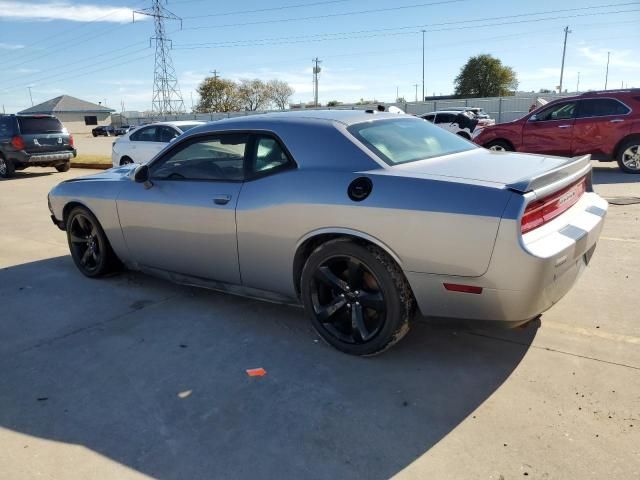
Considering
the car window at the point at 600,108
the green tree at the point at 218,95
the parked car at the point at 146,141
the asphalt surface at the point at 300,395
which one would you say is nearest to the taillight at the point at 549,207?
the asphalt surface at the point at 300,395

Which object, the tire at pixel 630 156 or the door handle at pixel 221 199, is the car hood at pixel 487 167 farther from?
the tire at pixel 630 156

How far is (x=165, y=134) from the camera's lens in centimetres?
1225

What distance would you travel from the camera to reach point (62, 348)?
3.78 m

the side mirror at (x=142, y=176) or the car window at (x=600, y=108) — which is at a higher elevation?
the car window at (x=600, y=108)

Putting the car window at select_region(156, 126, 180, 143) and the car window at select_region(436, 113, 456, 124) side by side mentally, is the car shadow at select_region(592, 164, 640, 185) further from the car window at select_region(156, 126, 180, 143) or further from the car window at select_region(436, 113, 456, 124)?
the car window at select_region(436, 113, 456, 124)

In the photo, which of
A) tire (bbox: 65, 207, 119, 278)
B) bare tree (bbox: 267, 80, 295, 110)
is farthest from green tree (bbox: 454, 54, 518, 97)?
tire (bbox: 65, 207, 119, 278)

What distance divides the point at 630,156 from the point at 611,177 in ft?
2.25

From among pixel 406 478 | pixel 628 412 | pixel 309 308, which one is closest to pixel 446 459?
pixel 406 478

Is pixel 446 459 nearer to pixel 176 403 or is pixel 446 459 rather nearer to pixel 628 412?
pixel 628 412

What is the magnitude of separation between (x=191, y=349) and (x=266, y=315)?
2.43 feet

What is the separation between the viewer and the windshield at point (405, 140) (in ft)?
11.4

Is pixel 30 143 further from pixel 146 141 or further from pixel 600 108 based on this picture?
pixel 600 108

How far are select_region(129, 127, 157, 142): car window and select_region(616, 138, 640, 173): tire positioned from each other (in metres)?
10.3

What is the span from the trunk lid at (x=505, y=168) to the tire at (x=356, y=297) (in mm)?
601
